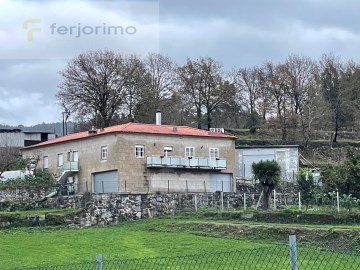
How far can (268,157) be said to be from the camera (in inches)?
2363

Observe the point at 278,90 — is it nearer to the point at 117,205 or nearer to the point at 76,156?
the point at 76,156

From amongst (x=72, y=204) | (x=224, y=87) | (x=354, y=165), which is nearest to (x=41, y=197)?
(x=72, y=204)

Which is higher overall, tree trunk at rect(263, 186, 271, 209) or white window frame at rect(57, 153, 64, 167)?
white window frame at rect(57, 153, 64, 167)

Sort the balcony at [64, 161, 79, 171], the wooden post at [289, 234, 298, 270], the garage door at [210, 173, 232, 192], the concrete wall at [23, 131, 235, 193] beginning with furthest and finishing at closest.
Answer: the garage door at [210, 173, 232, 192], the balcony at [64, 161, 79, 171], the concrete wall at [23, 131, 235, 193], the wooden post at [289, 234, 298, 270]

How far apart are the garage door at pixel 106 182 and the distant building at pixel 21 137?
25.6 m

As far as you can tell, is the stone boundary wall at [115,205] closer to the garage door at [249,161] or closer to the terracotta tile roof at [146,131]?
the terracotta tile roof at [146,131]

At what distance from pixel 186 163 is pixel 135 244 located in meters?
22.9

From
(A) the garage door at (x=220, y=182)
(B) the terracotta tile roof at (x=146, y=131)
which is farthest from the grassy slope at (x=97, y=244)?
(A) the garage door at (x=220, y=182)

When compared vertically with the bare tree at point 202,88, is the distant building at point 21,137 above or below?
below

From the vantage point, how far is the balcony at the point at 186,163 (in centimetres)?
4841

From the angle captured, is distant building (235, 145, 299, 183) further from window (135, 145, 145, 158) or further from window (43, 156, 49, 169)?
window (43, 156, 49, 169)

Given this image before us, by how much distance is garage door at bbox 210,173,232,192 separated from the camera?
51.8 meters

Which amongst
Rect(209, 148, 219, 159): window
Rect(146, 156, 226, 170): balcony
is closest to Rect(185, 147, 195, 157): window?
Rect(146, 156, 226, 170): balcony

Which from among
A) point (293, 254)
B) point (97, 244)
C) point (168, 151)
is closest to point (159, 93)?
point (168, 151)
